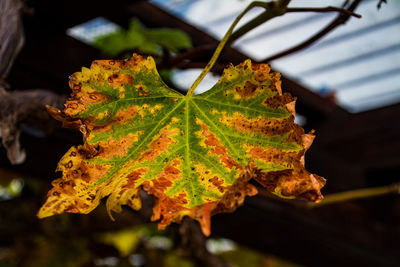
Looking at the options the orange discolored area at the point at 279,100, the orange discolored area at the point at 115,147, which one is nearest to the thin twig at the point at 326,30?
the orange discolored area at the point at 279,100

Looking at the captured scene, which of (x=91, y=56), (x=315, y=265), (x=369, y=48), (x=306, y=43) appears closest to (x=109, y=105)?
(x=306, y=43)

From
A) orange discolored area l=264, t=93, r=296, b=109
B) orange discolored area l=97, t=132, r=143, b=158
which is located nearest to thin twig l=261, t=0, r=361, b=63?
orange discolored area l=264, t=93, r=296, b=109

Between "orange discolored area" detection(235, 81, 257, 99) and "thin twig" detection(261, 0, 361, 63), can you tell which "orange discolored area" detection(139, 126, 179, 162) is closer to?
"orange discolored area" detection(235, 81, 257, 99)

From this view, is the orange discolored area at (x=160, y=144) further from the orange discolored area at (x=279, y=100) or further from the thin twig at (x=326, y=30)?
the thin twig at (x=326, y=30)

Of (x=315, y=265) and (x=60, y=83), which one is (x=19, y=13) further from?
(x=315, y=265)

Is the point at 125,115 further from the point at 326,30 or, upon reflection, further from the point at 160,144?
the point at 326,30

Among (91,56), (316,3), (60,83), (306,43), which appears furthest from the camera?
(316,3)

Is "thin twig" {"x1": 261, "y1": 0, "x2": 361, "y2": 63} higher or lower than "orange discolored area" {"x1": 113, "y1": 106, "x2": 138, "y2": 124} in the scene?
higher

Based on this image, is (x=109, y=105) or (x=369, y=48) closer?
(x=109, y=105)

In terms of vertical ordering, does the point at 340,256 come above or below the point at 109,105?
below
